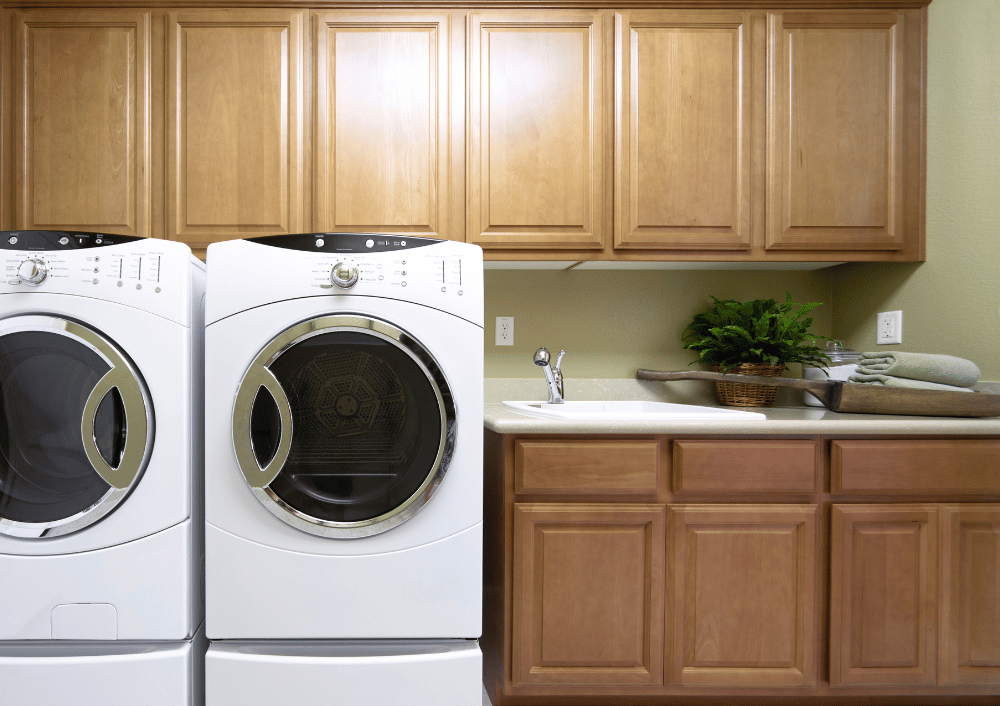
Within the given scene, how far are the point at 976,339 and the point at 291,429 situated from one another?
2010mm

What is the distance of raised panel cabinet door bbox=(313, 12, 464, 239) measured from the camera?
190 cm

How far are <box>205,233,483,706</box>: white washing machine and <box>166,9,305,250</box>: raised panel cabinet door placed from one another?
0.61 meters

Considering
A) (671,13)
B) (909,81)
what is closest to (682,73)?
(671,13)

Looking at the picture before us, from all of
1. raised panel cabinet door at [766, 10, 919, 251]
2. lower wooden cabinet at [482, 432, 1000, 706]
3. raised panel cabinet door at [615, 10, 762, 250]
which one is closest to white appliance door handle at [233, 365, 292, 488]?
lower wooden cabinet at [482, 432, 1000, 706]

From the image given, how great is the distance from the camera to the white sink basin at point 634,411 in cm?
156

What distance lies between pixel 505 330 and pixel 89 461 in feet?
4.50

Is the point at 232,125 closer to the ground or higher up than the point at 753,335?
higher up

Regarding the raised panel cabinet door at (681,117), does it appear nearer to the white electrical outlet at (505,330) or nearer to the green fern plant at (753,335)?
the green fern plant at (753,335)

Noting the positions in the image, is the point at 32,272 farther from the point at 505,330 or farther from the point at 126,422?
the point at 505,330

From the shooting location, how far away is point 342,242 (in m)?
1.38

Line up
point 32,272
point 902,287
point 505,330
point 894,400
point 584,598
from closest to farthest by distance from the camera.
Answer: point 32,272
point 584,598
point 894,400
point 902,287
point 505,330

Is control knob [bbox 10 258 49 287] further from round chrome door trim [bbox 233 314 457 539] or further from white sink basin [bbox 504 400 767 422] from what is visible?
white sink basin [bbox 504 400 767 422]

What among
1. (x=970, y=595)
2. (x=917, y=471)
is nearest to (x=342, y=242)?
(x=917, y=471)

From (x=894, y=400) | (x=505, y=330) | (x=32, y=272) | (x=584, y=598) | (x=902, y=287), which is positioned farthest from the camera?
(x=505, y=330)
